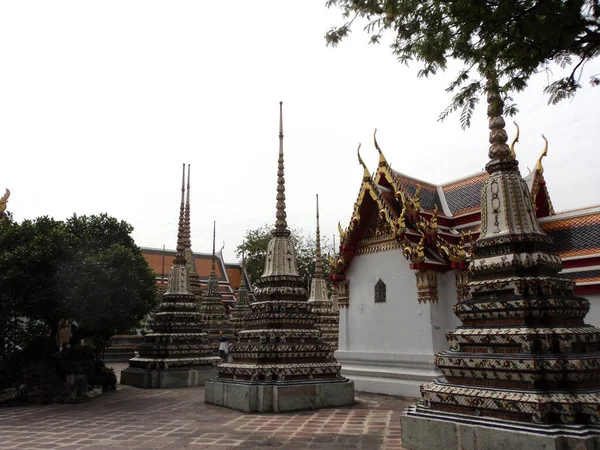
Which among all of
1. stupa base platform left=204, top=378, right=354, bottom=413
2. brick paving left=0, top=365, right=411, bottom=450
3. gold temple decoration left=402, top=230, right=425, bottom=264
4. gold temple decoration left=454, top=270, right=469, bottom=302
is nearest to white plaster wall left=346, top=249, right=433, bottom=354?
gold temple decoration left=402, top=230, right=425, bottom=264

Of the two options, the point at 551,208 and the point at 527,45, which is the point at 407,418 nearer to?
the point at 527,45

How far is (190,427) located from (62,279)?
17.1 ft

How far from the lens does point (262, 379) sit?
31.7 ft

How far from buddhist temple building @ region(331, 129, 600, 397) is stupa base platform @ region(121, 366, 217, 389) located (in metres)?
4.41

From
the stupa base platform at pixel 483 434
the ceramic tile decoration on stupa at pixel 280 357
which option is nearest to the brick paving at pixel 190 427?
the ceramic tile decoration on stupa at pixel 280 357

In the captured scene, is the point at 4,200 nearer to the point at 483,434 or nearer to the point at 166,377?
the point at 166,377

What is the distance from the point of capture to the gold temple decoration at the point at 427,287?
11602 millimetres

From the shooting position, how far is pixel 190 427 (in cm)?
795

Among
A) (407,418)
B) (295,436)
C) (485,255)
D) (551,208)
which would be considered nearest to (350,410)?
(295,436)

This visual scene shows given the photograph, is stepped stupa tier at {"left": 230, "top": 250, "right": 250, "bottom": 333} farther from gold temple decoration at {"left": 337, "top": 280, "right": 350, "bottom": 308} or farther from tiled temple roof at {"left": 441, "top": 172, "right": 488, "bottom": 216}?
tiled temple roof at {"left": 441, "top": 172, "right": 488, "bottom": 216}

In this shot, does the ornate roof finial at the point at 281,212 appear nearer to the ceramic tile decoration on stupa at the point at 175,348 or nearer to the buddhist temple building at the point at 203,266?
the ceramic tile decoration on stupa at the point at 175,348

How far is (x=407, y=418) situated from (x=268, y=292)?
209 inches

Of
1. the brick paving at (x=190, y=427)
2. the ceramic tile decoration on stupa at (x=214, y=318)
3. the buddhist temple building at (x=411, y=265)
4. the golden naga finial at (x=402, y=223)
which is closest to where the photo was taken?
the brick paving at (x=190, y=427)

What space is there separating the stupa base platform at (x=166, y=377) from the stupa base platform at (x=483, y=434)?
9680 mm
